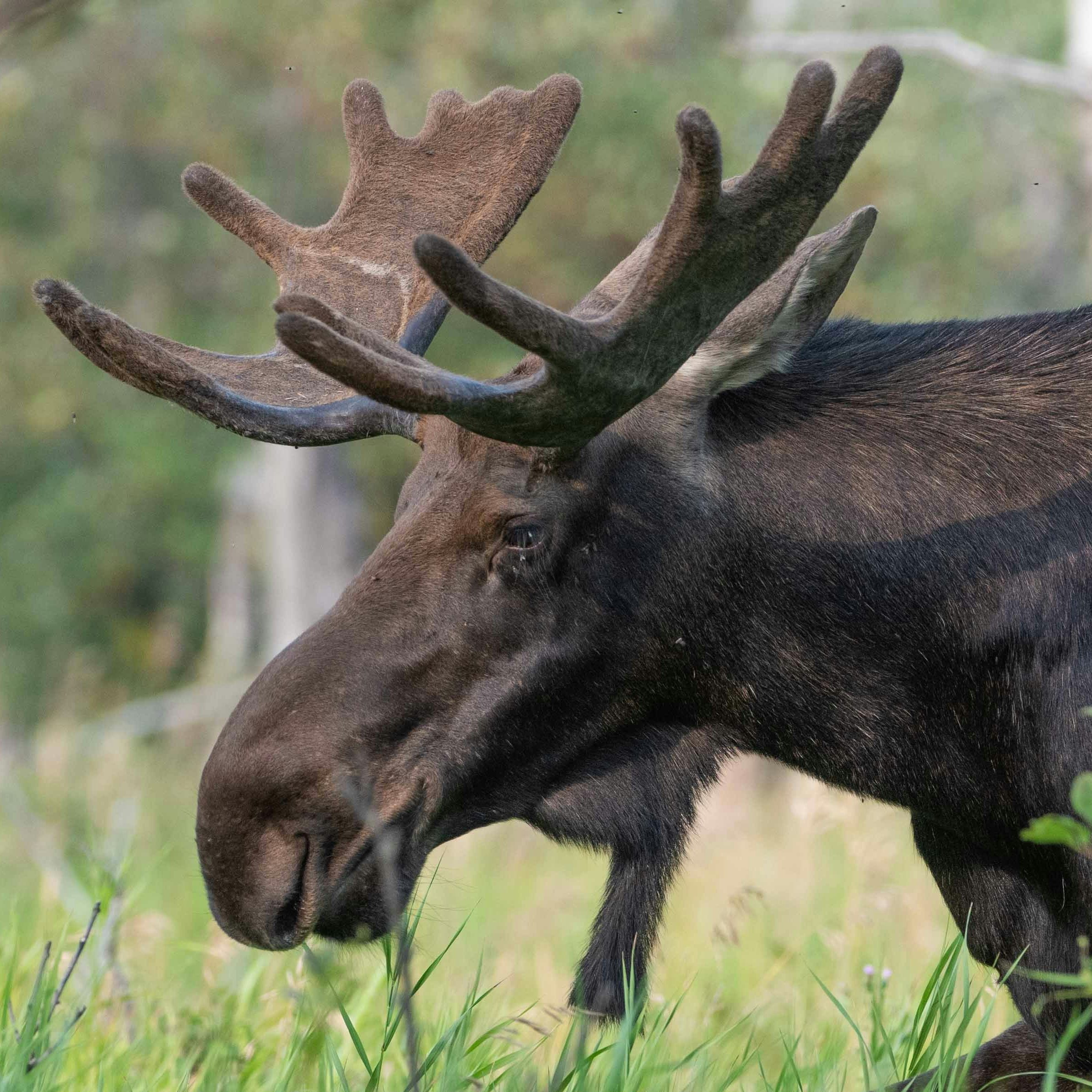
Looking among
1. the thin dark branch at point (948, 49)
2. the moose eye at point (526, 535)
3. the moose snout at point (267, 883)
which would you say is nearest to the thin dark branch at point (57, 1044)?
the moose snout at point (267, 883)

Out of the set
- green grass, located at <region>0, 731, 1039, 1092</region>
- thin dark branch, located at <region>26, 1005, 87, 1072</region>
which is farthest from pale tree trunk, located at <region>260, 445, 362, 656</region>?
thin dark branch, located at <region>26, 1005, 87, 1072</region>

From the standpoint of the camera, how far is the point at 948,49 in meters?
7.59

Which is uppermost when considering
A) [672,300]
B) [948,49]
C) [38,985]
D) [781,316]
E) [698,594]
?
[672,300]

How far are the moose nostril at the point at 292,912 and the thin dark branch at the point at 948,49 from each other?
6.07m

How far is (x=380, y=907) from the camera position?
2.84 m

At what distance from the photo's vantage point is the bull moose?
2.71 m

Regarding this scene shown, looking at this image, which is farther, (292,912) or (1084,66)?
(1084,66)

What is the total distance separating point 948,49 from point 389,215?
15.4ft

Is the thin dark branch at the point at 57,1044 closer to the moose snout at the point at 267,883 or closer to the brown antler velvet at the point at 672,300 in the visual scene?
the moose snout at the point at 267,883

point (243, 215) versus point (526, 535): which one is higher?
point (243, 215)

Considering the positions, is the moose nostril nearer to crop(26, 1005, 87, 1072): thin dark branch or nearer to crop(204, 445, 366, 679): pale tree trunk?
crop(26, 1005, 87, 1072): thin dark branch

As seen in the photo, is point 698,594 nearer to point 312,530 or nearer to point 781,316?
point 781,316

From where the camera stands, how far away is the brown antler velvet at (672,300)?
250 cm

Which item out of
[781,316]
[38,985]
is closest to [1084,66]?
[781,316]
